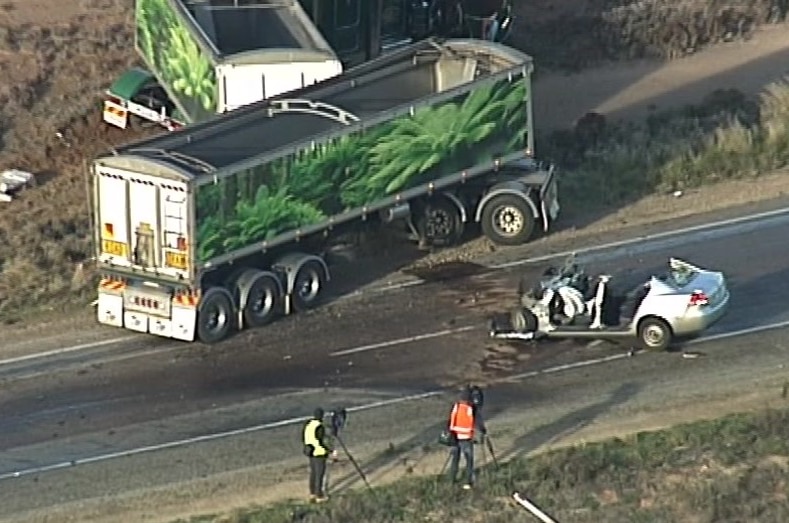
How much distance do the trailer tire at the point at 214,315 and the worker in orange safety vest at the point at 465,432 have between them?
256 inches

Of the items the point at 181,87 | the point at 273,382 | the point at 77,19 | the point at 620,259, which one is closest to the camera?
the point at 273,382

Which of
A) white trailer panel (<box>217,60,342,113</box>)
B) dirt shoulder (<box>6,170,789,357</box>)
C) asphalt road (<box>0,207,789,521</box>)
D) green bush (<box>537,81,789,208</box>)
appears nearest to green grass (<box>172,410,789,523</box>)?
asphalt road (<box>0,207,789,521</box>)

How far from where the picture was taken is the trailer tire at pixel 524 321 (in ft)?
94.2

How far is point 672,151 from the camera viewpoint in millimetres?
37375

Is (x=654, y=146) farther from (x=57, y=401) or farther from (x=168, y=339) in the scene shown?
(x=57, y=401)

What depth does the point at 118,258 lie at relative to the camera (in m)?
29.4

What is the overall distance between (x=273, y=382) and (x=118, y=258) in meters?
3.40

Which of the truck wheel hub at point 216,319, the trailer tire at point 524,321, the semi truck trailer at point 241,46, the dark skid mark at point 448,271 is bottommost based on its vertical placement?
the dark skid mark at point 448,271

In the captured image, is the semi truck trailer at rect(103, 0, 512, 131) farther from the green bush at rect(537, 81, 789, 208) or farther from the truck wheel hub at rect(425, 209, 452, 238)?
the green bush at rect(537, 81, 789, 208)

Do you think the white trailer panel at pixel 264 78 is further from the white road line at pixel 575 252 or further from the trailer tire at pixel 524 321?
the trailer tire at pixel 524 321

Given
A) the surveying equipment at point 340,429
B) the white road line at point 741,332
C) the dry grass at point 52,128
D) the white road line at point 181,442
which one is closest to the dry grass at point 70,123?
the dry grass at point 52,128

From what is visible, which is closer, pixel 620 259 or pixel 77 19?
pixel 620 259

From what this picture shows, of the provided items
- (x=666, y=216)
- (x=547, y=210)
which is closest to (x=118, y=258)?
(x=547, y=210)

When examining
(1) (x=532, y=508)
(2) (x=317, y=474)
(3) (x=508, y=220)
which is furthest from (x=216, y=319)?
(1) (x=532, y=508)
